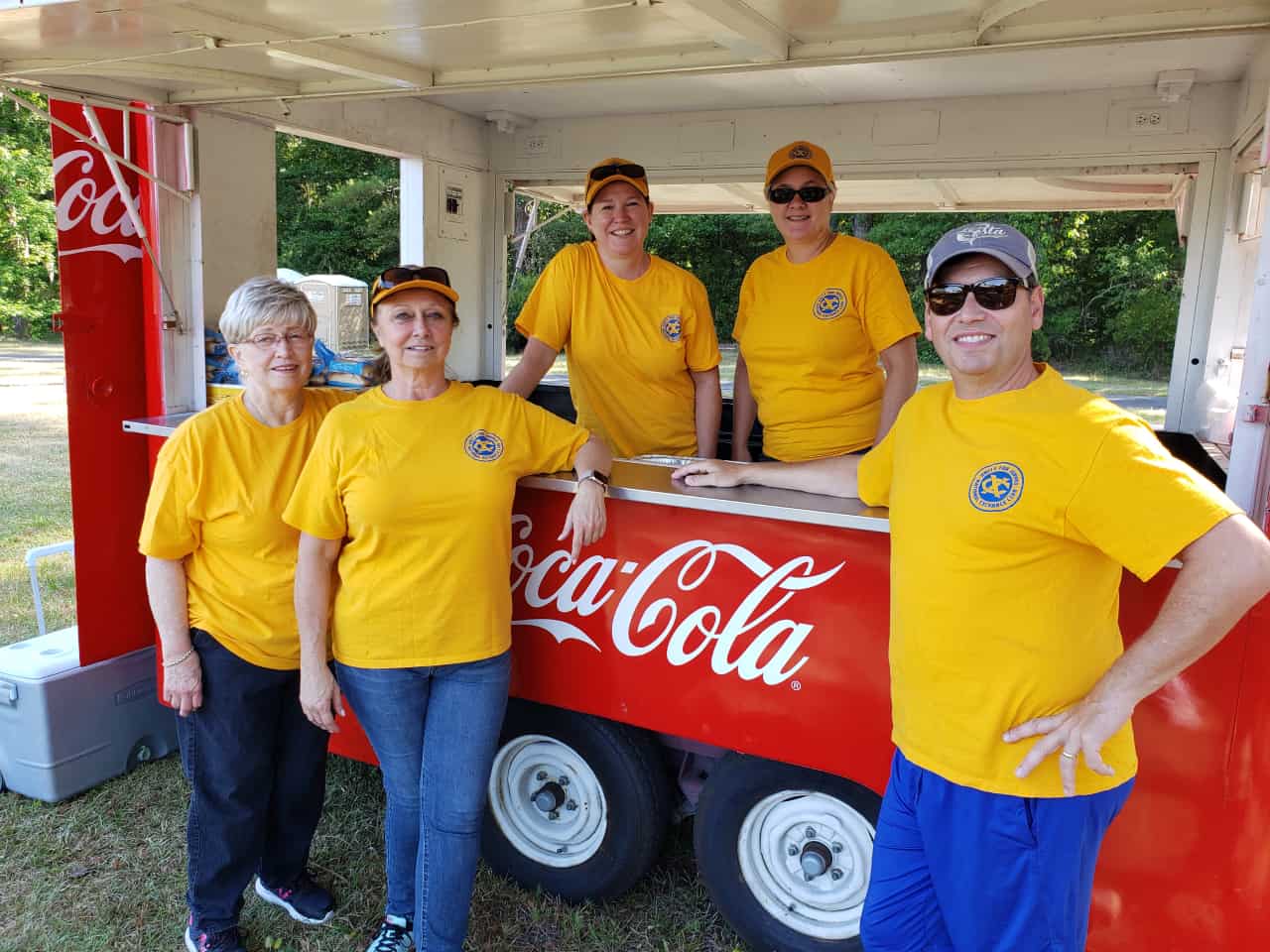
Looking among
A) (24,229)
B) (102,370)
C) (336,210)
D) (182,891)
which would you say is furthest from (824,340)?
(24,229)

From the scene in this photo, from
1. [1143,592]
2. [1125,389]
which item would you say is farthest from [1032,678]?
[1125,389]

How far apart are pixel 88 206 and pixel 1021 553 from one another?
3.38 metres

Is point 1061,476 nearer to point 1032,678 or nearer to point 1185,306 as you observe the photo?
point 1032,678

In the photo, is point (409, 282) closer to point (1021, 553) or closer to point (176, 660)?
point (176, 660)

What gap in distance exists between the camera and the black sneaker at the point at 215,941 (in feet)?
8.50

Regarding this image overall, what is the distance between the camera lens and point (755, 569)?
2350 millimetres

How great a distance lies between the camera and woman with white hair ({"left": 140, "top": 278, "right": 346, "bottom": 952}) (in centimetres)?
236

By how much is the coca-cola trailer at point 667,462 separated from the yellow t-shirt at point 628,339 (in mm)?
410

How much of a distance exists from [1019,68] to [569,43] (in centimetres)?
248

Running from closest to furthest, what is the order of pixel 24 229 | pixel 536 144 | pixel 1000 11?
pixel 1000 11, pixel 536 144, pixel 24 229

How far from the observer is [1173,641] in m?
1.43

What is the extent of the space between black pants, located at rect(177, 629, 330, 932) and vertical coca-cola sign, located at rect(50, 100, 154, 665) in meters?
1.41

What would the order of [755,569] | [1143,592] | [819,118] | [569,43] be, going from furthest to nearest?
[819,118] → [569,43] → [755,569] → [1143,592]

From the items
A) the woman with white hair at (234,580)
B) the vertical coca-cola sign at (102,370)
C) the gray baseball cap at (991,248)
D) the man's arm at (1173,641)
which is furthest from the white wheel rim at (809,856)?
the vertical coca-cola sign at (102,370)
